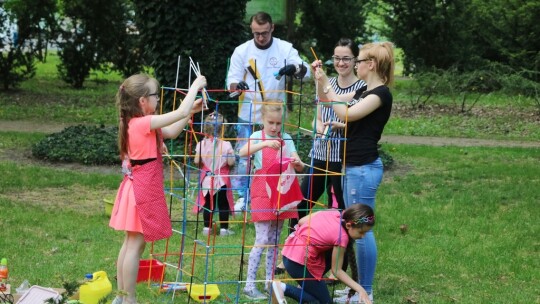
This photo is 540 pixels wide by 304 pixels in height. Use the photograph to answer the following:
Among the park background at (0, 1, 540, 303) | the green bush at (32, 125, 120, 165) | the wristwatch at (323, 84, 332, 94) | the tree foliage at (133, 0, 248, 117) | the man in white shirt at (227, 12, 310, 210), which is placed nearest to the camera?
the wristwatch at (323, 84, 332, 94)

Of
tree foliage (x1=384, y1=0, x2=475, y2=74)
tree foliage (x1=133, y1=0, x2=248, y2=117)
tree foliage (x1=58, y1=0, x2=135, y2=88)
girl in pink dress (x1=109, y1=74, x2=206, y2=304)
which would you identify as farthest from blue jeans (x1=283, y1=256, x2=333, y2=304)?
tree foliage (x1=384, y1=0, x2=475, y2=74)

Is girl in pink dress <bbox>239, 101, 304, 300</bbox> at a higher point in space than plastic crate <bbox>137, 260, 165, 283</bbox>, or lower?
higher

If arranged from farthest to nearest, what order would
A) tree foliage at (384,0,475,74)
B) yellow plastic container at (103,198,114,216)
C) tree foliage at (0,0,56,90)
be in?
tree foliage at (384,0,475,74)
tree foliage at (0,0,56,90)
yellow plastic container at (103,198,114,216)

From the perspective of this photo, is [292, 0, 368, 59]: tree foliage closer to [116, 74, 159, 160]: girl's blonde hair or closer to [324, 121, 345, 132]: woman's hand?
[324, 121, 345, 132]: woman's hand

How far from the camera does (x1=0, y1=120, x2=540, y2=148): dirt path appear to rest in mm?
14047

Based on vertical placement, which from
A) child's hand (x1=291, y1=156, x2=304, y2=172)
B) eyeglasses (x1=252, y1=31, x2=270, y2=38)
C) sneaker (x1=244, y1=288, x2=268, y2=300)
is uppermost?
eyeglasses (x1=252, y1=31, x2=270, y2=38)

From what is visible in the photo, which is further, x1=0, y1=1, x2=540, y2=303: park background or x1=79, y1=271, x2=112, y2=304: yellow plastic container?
x1=0, y1=1, x2=540, y2=303: park background

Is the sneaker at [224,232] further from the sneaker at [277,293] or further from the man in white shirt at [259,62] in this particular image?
the sneaker at [277,293]

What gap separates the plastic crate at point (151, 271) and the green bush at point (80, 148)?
4901mm

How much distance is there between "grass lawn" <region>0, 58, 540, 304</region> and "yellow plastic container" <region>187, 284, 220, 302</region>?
3.8 inches

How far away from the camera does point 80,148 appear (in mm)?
11508

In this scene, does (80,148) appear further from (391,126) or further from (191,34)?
(391,126)

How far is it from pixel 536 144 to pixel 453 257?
754cm

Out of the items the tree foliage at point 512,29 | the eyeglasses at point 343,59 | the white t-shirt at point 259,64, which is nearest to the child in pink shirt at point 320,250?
the eyeglasses at point 343,59
